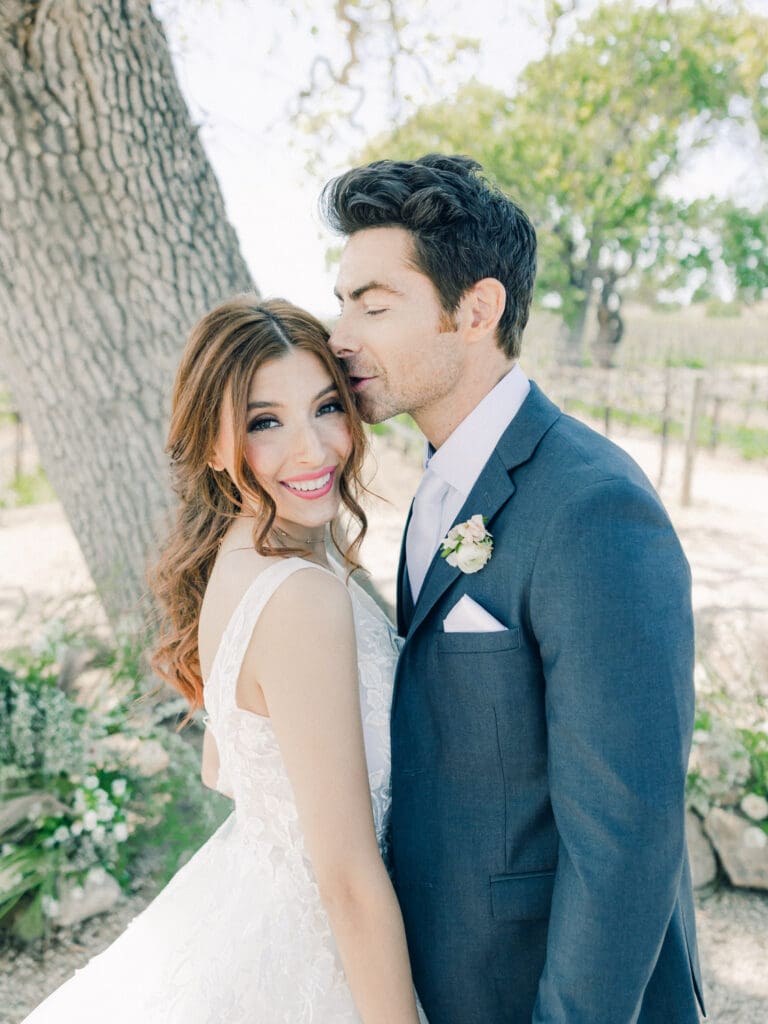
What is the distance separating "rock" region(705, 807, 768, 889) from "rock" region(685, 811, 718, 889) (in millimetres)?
36

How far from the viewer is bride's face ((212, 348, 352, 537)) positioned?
191 centimetres

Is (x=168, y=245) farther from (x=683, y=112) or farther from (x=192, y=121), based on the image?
(x=683, y=112)

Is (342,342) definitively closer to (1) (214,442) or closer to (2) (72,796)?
(1) (214,442)

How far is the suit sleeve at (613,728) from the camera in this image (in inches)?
53.7

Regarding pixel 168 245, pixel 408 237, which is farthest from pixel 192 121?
pixel 408 237

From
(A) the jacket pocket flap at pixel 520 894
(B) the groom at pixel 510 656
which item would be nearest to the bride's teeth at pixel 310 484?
(B) the groom at pixel 510 656

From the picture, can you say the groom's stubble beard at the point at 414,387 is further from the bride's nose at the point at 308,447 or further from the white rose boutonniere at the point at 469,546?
the white rose boutonniere at the point at 469,546

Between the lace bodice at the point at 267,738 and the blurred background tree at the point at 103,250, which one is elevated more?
the blurred background tree at the point at 103,250

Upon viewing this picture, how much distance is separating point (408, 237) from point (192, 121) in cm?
218

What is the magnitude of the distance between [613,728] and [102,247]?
3.04m

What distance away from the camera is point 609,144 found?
19.9 meters

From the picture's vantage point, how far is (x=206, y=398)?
1928 millimetres

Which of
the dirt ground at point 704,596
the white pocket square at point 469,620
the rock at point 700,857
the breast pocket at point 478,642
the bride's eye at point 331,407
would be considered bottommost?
the dirt ground at point 704,596

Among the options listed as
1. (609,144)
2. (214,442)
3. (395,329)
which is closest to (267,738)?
(214,442)
